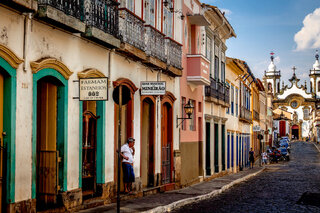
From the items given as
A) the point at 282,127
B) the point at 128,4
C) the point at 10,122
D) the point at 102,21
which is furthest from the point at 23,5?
the point at 282,127

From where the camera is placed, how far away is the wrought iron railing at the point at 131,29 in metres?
12.7

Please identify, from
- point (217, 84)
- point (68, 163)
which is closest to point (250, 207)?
point (68, 163)

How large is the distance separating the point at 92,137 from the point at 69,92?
1845 millimetres

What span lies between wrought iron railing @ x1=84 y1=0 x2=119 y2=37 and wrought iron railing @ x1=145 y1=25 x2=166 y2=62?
2.51m

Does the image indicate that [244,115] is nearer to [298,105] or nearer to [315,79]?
[298,105]

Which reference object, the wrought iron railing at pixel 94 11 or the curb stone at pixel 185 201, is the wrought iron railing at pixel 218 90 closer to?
the curb stone at pixel 185 201

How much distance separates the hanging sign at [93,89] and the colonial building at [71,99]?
0.04m

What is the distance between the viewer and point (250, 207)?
12617mm

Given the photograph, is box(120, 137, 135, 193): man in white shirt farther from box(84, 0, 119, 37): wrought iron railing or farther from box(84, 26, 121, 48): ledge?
box(84, 0, 119, 37): wrought iron railing

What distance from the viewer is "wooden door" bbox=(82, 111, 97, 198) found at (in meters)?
11.6

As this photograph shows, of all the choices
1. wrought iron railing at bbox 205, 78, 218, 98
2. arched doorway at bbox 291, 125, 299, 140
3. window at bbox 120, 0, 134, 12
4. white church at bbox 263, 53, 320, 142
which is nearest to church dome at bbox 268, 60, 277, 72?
white church at bbox 263, 53, 320, 142

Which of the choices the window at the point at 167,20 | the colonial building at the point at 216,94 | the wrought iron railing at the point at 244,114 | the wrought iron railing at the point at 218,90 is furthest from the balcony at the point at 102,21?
the wrought iron railing at the point at 244,114

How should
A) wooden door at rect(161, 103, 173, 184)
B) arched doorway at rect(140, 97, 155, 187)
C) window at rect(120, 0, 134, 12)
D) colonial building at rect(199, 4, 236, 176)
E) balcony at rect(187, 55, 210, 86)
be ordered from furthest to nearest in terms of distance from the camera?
1. colonial building at rect(199, 4, 236, 176)
2. balcony at rect(187, 55, 210, 86)
3. wooden door at rect(161, 103, 173, 184)
4. arched doorway at rect(140, 97, 155, 187)
5. window at rect(120, 0, 134, 12)

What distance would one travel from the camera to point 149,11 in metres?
15.4
